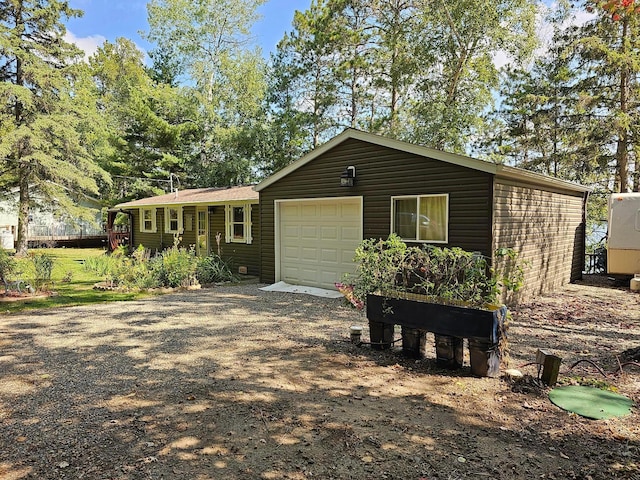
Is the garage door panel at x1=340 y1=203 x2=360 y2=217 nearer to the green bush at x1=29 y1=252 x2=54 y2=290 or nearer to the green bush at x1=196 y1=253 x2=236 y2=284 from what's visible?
the green bush at x1=196 y1=253 x2=236 y2=284

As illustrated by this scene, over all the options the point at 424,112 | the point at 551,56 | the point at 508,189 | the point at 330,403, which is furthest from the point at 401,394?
the point at 551,56

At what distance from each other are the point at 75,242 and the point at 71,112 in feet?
30.3

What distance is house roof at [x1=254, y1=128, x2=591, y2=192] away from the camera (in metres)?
7.12

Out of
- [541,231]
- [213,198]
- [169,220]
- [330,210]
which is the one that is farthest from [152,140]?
[541,231]

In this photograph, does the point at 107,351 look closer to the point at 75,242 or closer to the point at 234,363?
the point at 234,363

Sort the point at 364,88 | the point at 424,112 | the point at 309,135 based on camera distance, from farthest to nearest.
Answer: the point at 309,135, the point at 364,88, the point at 424,112

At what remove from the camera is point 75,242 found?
24.6 m

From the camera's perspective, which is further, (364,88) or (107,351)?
(364,88)

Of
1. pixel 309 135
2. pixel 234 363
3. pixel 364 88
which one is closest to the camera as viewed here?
pixel 234 363

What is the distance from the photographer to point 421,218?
8.09 meters

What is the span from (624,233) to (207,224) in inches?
490

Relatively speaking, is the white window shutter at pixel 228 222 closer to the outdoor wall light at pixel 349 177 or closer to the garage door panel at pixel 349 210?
the garage door panel at pixel 349 210

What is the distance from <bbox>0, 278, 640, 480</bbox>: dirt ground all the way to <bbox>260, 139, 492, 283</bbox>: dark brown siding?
210 cm

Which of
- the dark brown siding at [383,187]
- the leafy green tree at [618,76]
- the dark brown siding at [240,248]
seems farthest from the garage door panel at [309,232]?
the leafy green tree at [618,76]
